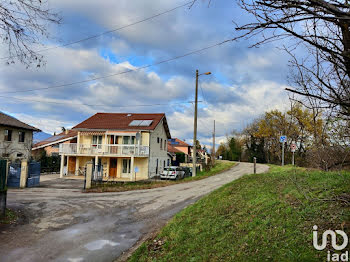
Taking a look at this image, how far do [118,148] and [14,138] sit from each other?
14.1m

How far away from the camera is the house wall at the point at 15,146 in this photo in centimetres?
2820

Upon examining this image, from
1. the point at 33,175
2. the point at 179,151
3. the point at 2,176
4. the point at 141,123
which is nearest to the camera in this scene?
the point at 2,176

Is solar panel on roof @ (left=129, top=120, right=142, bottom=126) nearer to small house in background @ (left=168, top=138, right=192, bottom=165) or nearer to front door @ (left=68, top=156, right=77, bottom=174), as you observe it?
front door @ (left=68, top=156, right=77, bottom=174)

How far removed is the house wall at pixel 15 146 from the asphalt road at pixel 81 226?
1899cm

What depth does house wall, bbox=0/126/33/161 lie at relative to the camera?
1110 inches

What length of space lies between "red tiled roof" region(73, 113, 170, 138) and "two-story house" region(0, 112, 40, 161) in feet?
26.4

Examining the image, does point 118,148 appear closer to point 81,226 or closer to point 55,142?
point 55,142

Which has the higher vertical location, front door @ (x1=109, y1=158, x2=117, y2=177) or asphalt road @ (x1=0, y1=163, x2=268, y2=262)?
front door @ (x1=109, y1=158, x2=117, y2=177)

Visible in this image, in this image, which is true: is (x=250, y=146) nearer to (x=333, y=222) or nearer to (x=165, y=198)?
(x=165, y=198)

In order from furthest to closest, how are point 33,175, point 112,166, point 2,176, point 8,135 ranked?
point 8,135
point 112,166
point 33,175
point 2,176

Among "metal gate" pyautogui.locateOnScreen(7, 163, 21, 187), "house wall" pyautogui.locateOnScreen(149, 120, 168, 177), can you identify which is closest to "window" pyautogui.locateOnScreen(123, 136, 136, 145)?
"house wall" pyautogui.locateOnScreen(149, 120, 168, 177)

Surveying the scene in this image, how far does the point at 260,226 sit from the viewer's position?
4.76m

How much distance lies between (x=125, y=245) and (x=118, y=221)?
251cm

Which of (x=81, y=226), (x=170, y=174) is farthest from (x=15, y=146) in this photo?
(x=81, y=226)
